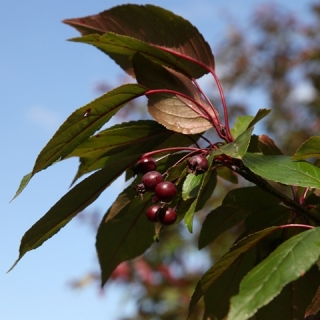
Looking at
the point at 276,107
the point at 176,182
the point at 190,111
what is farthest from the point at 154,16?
the point at 276,107

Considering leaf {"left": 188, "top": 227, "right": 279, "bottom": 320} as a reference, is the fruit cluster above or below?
above

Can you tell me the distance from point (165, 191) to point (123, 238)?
0.34 meters

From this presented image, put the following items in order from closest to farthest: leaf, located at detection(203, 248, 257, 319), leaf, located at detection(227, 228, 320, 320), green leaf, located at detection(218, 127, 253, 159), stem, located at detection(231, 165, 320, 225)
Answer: leaf, located at detection(227, 228, 320, 320), green leaf, located at detection(218, 127, 253, 159), stem, located at detection(231, 165, 320, 225), leaf, located at detection(203, 248, 257, 319)

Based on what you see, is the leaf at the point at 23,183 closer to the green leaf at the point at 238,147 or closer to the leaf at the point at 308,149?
the green leaf at the point at 238,147

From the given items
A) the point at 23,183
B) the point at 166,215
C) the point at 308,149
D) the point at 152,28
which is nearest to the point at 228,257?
the point at 166,215

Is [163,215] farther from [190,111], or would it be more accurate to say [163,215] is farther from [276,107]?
[276,107]

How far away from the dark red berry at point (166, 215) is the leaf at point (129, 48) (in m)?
0.28

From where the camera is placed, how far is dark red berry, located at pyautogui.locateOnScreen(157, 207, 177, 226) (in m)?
0.91

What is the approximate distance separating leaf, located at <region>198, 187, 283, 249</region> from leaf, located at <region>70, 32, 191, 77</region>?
0.23m

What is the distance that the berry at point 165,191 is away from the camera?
0.89m

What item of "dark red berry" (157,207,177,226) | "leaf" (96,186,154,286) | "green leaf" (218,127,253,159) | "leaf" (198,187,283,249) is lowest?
"leaf" (198,187,283,249)

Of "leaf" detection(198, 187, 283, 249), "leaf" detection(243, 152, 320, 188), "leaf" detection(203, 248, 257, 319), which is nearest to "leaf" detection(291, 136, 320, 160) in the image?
"leaf" detection(243, 152, 320, 188)

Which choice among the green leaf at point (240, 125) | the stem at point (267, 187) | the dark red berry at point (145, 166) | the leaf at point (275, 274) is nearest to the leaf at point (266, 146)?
the green leaf at point (240, 125)

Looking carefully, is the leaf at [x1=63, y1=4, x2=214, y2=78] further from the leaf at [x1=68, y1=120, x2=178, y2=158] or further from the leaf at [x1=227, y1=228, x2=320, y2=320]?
the leaf at [x1=227, y1=228, x2=320, y2=320]
